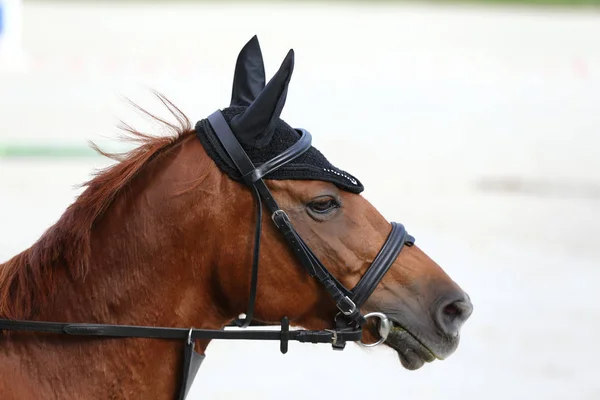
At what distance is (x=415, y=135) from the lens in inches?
538

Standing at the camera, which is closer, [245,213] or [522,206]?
[245,213]

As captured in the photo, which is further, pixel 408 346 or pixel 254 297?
pixel 408 346

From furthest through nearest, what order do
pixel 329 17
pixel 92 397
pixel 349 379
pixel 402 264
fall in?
pixel 329 17
pixel 349 379
pixel 402 264
pixel 92 397

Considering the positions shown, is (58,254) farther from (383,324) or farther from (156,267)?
(383,324)

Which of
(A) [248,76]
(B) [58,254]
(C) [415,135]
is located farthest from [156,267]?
(C) [415,135]

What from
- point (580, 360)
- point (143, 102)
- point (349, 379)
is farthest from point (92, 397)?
point (143, 102)

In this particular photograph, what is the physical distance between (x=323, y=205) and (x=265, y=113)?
0.36 metres

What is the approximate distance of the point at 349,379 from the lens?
6.05m

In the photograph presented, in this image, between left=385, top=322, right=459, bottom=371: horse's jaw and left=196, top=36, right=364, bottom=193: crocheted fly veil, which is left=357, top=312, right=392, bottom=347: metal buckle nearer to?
left=385, top=322, right=459, bottom=371: horse's jaw

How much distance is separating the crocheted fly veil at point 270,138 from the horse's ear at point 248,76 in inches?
6.7

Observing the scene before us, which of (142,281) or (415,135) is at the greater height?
(142,281)

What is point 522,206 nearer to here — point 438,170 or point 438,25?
point 438,170

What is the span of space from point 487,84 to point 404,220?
793 cm

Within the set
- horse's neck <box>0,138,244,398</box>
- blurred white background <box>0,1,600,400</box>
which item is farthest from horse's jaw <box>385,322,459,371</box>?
blurred white background <box>0,1,600,400</box>
